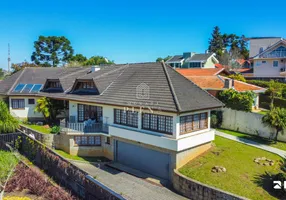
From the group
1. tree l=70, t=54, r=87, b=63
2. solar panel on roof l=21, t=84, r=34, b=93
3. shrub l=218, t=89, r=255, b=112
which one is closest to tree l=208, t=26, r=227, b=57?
tree l=70, t=54, r=87, b=63

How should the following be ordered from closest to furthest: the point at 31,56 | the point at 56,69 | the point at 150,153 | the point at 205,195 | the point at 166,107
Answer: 1. the point at 205,195
2. the point at 166,107
3. the point at 150,153
4. the point at 56,69
5. the point at 31,56

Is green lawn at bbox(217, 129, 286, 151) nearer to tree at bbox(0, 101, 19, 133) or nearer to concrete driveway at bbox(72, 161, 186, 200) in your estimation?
concrete driveway at bbox(72, 161, 186, 200)

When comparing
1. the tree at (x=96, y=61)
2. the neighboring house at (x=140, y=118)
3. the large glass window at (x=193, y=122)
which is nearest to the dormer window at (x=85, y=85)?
the neighboring house at (x=140, y=118)

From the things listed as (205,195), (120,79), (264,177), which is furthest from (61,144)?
(264,177)

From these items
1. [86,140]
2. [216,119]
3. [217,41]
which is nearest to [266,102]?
[216,119]

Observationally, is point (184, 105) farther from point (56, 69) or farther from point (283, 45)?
point (283, 45)

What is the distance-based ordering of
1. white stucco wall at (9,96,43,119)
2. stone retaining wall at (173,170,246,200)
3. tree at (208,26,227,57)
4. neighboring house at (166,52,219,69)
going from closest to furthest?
stone retaining wall at (173,170,246,200) → white stucco wall at (9,96,43,119) → neighboring house at (166,52,219,69) → tree at (208,26,227,57)

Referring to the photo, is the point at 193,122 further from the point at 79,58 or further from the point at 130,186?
the point at 79,58
